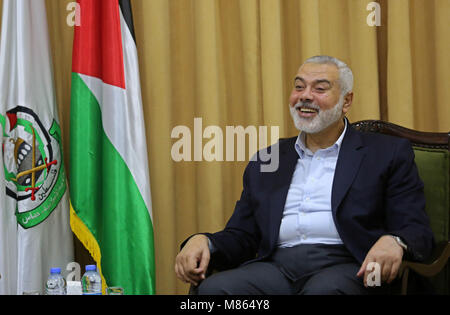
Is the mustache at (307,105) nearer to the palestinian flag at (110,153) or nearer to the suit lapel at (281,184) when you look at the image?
the suit lapel at (281,184)

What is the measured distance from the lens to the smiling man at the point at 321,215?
79.3 inches

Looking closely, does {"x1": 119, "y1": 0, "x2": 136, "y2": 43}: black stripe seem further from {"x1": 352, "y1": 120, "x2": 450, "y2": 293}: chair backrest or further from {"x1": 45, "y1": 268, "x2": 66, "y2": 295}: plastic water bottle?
{"x1": 352, "y1": 120, "x2": 450, "y2": 293}: chair backrest

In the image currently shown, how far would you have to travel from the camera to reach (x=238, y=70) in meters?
3.23

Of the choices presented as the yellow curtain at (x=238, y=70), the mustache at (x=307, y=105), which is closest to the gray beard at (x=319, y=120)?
the mustache at (x=307, y=105)

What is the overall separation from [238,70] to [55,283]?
59.8 inches

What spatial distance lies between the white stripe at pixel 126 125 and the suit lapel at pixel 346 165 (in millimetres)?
1008

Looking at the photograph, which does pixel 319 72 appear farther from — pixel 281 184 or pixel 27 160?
pixel 27 160

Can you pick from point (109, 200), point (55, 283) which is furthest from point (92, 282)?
point (109, 200)

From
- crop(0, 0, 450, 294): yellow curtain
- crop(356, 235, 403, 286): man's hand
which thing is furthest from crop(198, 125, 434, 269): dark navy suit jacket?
crop(0, 0, 450, 294): yellow curtain

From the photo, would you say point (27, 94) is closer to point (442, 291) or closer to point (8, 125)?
point (8, 125)

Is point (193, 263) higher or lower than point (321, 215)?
lower

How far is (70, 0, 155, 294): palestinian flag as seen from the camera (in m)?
2.78

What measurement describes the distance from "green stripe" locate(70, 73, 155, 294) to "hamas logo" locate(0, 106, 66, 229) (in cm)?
12

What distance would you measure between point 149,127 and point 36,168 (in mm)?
689
